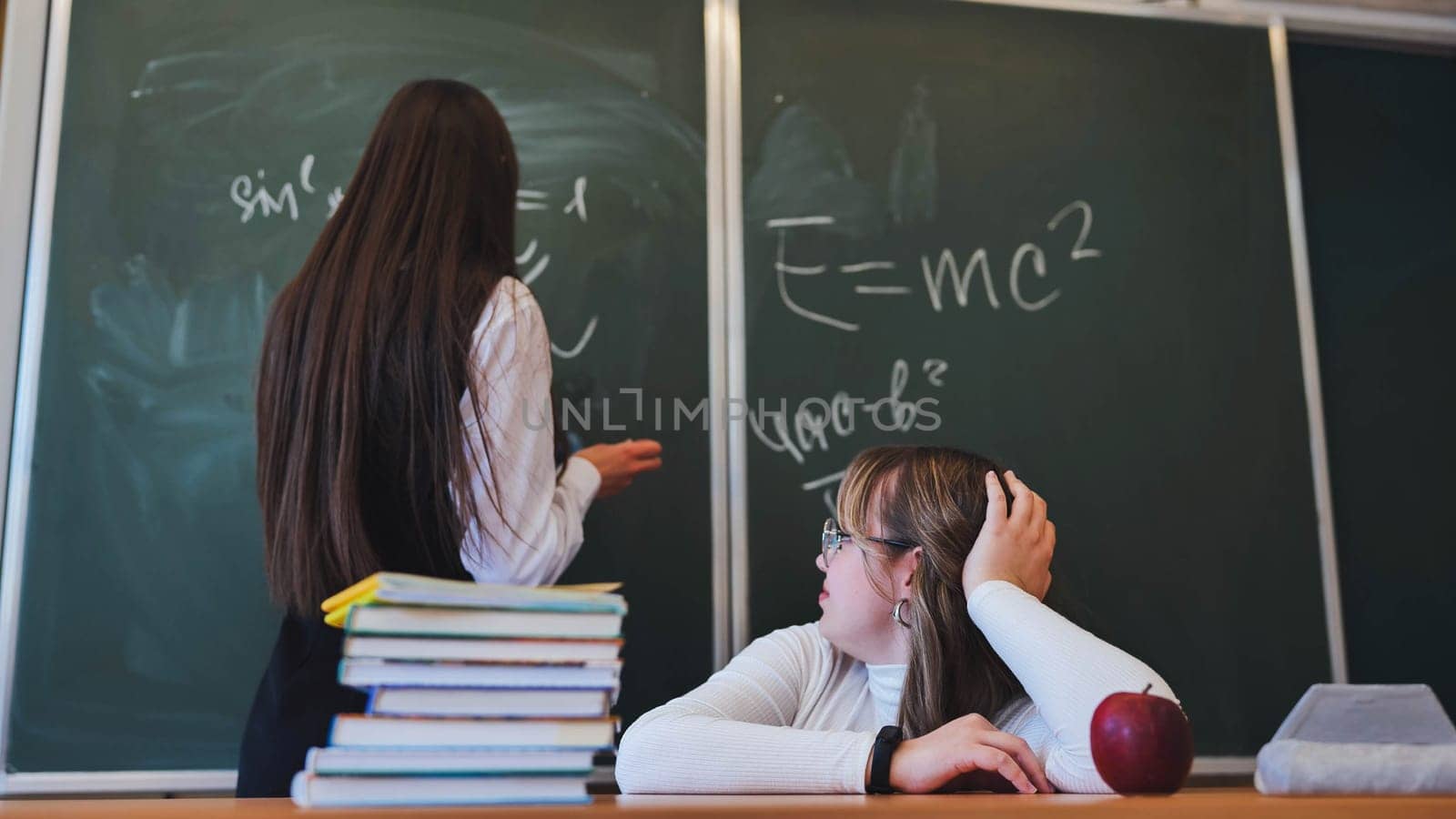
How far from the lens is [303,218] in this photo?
2141mm

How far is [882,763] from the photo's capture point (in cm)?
126

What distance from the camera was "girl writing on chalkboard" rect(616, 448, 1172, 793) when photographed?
1247 mm

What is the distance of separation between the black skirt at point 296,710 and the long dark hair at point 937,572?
0.67m

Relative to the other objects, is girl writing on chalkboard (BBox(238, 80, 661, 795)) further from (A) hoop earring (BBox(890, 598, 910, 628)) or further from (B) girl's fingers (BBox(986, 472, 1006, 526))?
(B) girl's fingers (BBox(986, 472, 1006, 526))

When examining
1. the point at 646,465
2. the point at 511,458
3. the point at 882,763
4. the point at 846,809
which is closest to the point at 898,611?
the point at 882,763

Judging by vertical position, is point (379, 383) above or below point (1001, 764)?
Result: above

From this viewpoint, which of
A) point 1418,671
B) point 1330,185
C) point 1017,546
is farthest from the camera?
point 1330,185

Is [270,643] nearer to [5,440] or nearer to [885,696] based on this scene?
[5,440]

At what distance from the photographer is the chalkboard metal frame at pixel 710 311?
1949 millimetres

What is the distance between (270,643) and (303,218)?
2.35ft

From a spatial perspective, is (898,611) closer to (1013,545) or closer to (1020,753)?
(1013,545)

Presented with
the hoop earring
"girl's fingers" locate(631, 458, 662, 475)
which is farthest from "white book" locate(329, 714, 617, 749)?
"girl's fingers" locate(631, 458, 662, 475)

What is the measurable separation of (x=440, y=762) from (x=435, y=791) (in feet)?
0.06

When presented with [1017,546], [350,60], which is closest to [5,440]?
[350,60]
